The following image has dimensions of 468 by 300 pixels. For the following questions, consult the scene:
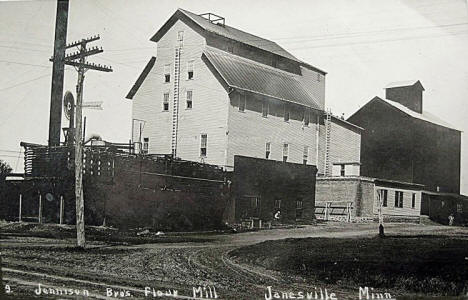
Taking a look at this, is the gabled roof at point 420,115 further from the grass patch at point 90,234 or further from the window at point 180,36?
the grass patch at point 90,234

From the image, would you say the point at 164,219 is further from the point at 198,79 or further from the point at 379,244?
the point at 379,244

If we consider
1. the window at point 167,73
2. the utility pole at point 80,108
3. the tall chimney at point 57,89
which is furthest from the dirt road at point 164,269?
the window at point 167,73

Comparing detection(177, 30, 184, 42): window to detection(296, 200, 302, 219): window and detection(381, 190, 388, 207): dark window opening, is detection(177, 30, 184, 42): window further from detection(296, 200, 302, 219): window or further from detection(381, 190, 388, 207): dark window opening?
detection(381, 190, 388, 207): dark window opening

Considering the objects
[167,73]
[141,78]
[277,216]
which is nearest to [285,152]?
[277,216]

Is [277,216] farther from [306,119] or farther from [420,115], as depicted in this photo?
[420,115]

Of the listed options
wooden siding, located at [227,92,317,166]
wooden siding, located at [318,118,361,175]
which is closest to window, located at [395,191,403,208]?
wooden siding, located at [318,118,361,175]

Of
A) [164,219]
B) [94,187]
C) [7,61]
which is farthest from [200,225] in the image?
[7,61]

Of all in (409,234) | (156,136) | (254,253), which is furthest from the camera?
(156,136)
